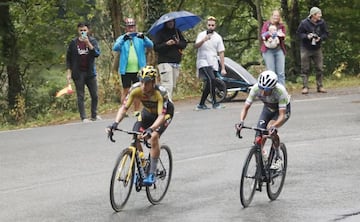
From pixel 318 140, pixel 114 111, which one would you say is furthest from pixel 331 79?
pixel 318 140

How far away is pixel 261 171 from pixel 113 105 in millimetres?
12287

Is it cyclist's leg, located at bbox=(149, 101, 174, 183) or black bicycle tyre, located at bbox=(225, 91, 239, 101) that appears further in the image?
black bicycle tyre, located at bbox=(225, 91, 239, 101)

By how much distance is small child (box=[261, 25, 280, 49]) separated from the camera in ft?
59.6

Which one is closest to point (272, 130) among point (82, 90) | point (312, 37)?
point (82, 90)

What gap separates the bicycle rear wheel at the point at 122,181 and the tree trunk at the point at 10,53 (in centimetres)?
1527

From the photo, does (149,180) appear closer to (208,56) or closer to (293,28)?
(208,56)

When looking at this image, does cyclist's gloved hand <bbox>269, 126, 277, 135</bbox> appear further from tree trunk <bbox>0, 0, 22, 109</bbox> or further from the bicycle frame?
tree trunk <bbox>0, 0, 22, 109</bbox>

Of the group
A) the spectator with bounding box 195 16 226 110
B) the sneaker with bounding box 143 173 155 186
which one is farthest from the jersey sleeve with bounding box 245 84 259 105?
the spectator with bounding box 195 16 226 110

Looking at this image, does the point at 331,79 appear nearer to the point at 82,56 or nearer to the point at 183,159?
the point at 82,56

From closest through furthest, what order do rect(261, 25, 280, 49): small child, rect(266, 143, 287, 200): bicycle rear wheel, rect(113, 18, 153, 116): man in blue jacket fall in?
rect(266, 143, 287, 200): bicycle rear wheel
rect(113, 18, 153, 116): man in blue jacket
rect(261, 25, 280, 49): small child

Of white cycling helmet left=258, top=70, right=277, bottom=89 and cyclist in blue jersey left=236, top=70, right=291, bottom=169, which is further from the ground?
white cycling helmet left=258, top=70, right=277, bottom=89

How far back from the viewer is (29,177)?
11.4 m

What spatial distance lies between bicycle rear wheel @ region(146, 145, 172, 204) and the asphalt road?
0.33 ft

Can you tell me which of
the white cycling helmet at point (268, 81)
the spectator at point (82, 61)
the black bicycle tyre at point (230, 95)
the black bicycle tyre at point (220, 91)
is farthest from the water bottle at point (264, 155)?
the black bicycle tyre at point (230, 95)
